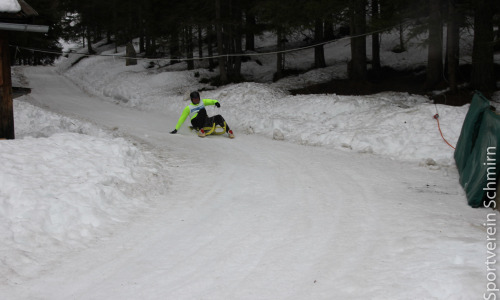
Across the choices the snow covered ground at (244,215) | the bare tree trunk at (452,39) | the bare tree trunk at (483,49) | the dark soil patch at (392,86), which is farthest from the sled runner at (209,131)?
the bare tree trunk at (483,49)

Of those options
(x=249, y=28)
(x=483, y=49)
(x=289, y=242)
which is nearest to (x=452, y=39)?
(x=483, y=49)

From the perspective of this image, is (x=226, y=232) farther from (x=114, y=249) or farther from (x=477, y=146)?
(x=477, y=146)

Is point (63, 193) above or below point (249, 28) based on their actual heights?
below

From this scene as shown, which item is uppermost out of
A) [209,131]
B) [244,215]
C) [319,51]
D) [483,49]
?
[319,51]

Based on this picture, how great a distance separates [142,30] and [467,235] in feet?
100

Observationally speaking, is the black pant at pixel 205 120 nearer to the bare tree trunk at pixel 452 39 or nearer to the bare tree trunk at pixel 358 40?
the bare tree trunk at pixel 358 40

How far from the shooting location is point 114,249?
5.20 m

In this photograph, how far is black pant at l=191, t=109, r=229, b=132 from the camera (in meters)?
13.2

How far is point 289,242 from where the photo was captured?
17.6 feet

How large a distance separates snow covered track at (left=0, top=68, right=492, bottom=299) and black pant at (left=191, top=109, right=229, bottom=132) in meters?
3.97

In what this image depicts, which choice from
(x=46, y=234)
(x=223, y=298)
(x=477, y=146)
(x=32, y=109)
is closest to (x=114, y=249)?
(x=46, y=234)

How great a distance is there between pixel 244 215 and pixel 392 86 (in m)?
14.6

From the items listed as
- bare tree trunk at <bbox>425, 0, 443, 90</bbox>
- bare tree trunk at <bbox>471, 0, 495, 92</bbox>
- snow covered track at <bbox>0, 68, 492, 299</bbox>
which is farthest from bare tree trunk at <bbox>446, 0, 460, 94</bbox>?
snow covered track at <bbox>0, 68, 492, 299</bbox>

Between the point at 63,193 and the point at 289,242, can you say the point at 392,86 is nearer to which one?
the point at 289,242
